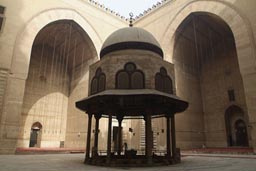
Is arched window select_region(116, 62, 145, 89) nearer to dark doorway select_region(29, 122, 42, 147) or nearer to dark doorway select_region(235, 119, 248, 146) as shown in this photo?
dark doorway select_region(235, 119, 248, 146)

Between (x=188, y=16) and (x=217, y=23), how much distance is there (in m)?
3.04

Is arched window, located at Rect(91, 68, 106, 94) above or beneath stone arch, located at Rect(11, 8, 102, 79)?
beneath

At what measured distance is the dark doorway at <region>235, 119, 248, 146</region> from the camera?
18.9 metres

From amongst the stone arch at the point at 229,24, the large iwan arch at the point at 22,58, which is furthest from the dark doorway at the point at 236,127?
the large iwan arch at the point at 22,58

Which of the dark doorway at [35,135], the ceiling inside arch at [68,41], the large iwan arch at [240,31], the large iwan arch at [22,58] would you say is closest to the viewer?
the large iwan arch at [240,31]

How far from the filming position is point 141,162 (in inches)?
292

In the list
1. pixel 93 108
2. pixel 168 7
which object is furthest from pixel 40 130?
pixel 168 7

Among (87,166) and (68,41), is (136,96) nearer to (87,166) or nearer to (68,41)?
(87,166)

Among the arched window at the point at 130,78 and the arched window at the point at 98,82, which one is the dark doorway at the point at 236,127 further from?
the arched window at the point at 98,82

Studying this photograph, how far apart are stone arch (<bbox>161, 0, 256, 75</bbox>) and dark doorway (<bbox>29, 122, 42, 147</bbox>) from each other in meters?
14.3

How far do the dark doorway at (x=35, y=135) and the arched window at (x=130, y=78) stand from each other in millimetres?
15965

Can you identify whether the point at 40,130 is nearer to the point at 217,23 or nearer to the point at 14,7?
the point at 14,7

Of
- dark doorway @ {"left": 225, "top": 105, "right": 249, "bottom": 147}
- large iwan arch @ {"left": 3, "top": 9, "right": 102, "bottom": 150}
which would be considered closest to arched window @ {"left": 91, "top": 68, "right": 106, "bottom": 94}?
large iwan arch @ {"left": 3, "top": 9, "right": 102, "bottom": 150}

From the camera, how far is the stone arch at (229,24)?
13461mm
